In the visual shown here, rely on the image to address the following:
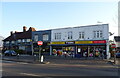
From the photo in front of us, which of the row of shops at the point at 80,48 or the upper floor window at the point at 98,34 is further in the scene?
the upper floor window at the point at 98,34

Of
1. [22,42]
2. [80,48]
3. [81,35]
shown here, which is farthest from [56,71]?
[22,42]

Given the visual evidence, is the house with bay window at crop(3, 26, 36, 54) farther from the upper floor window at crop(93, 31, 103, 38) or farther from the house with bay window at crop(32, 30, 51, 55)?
the upper floor window at crop(93, 31, 103, 38)

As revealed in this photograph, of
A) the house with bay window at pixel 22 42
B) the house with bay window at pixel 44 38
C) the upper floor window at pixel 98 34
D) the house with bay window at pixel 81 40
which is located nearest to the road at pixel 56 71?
the house with bay window at pixel 81 40

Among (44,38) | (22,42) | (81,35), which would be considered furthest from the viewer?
(22,42)

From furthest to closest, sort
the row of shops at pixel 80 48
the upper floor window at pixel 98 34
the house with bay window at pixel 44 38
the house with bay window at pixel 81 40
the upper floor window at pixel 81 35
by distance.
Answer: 1. the house with bay window at pixel 44 38
2. the upper floor window at pixel 81 35
3. the upper floor window at pixel 98 34
4. the row of shops at pixel 80 48
5. the house with bay window at pixel 81 40

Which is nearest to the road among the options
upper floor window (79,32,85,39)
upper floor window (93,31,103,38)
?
upper floor window (93,31,103,38)

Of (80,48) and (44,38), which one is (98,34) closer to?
(80,48)

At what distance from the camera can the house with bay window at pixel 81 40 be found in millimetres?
31391

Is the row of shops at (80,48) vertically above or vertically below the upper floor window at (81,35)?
below

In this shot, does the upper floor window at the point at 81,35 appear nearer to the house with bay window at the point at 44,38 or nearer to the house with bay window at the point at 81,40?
the house with bay window at the point at 81,40

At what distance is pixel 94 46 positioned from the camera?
1283 inches

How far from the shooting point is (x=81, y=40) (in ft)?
111

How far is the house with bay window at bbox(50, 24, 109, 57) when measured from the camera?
31391mm

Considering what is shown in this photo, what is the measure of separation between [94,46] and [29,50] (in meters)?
20.2
